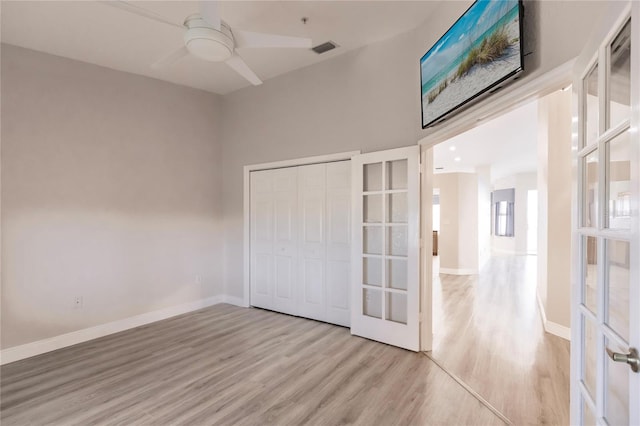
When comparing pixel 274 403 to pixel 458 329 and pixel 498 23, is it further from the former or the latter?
pixel 498 23

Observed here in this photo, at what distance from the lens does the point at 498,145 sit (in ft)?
23.3

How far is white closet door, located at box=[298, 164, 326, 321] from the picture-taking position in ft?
14.0

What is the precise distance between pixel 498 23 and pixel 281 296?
3.99 m

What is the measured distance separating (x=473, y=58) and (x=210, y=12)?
176 cm

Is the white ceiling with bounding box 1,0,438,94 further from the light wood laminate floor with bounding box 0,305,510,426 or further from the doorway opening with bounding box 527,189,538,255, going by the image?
the doorway opening with bounding box 527,189,538,255

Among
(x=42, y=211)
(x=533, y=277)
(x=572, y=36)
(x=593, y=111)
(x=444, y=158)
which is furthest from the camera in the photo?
(x=444, y=158)

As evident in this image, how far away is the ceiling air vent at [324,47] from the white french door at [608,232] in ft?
9.03

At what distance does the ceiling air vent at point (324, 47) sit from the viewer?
365cm

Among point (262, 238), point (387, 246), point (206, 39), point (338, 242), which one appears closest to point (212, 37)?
point (206, 39)

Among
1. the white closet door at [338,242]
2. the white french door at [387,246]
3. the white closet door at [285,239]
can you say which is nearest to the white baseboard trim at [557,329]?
the white french door at [387,246]

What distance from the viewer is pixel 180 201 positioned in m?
4.70

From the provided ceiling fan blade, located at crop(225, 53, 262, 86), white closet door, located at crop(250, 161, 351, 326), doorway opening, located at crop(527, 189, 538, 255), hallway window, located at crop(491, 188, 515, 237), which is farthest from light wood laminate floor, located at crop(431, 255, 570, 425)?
hallway window, located at crop(491, 188, 515, 237)

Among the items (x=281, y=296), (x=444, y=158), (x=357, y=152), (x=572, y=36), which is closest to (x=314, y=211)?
(x=357, y=152)

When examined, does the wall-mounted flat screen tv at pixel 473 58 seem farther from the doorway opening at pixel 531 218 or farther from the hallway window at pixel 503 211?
the hallway window at pixel 503 211
